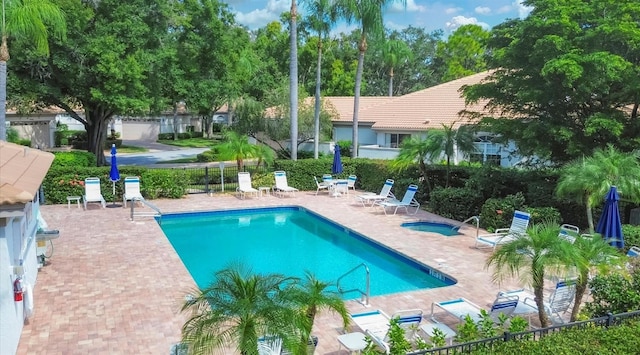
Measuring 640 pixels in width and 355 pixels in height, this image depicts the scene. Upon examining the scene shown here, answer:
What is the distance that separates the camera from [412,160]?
63.4 ft

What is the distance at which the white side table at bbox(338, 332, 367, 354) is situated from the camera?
7.40 m

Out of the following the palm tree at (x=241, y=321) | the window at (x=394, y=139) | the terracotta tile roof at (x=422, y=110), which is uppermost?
the terracotta tile roof at (x=422, y=110)

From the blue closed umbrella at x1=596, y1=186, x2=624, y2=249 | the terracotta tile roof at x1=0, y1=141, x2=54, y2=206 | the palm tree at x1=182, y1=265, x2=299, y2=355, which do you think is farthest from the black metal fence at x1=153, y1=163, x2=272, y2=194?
the palm tree at x1=182, y1=265, x2=299, y2=355

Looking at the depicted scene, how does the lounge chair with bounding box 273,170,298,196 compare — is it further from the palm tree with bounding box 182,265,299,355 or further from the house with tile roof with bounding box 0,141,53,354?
the palm tree with bounding box 182,265,299,355

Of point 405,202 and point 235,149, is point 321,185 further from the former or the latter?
point 405,202

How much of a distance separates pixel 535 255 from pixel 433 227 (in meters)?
10.3

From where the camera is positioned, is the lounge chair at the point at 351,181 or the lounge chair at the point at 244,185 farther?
the lounge chair at the point at 351,181

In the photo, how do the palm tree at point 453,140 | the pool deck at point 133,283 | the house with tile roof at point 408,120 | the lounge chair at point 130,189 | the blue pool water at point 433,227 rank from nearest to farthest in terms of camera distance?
the pool deck at point 133,283
the blue pool water at point 433,227
the palm tree at point 453,140
the lounge chair at point 130,189
the house with tile roof at point 408,120

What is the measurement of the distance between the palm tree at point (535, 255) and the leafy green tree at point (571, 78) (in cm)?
806

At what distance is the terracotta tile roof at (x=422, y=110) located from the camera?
28.5 meters

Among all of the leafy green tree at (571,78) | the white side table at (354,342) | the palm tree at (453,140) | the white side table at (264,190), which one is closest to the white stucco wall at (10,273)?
the white side table at (354,342)

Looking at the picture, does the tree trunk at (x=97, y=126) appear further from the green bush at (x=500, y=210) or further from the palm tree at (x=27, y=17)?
the green bush at (x=500, y=210)

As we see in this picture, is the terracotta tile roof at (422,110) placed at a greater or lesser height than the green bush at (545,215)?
greater

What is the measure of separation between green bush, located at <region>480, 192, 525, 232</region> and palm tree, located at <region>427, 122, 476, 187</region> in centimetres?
265
